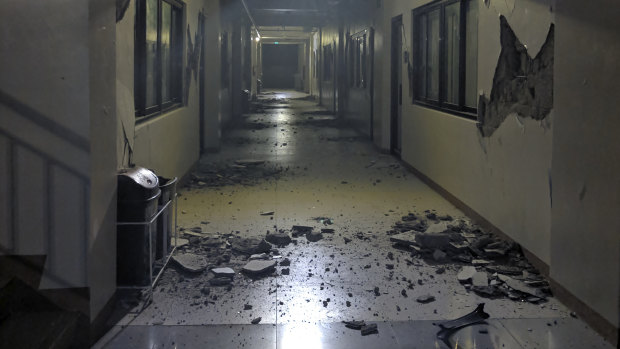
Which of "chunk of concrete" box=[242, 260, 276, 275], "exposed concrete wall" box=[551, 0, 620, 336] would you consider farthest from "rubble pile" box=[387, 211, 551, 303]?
"chunk of concrete" box=[242, 260, 276, 275]

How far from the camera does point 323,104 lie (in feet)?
81.5

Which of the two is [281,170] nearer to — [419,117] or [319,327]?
[419,117]

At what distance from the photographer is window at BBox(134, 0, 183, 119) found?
5.92 metres

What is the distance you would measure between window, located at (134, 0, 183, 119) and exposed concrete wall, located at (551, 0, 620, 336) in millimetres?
3612

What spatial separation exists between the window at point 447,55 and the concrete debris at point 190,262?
3331 millimetres

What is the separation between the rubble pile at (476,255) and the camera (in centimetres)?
444

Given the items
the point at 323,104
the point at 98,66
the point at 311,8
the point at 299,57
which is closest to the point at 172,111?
the point at 98,66

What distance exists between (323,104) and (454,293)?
20.7 meters

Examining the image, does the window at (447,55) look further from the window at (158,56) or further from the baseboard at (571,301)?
the window at (158,56)

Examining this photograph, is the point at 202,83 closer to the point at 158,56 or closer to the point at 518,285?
the point at 158,56

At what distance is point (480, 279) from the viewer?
463 cm

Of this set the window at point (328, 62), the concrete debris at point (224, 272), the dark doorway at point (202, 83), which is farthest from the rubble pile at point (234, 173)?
the window at point (328, 62)

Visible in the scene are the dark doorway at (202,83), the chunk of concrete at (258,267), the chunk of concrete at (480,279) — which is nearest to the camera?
the chunk of concrete at (480,279)

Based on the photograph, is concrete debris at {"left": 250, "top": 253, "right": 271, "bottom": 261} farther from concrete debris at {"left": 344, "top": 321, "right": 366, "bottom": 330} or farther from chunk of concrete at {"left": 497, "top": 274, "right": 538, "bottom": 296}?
chunk of concrete at {"left": 497, "top": 274, "right": 538, "bottom": 296}
